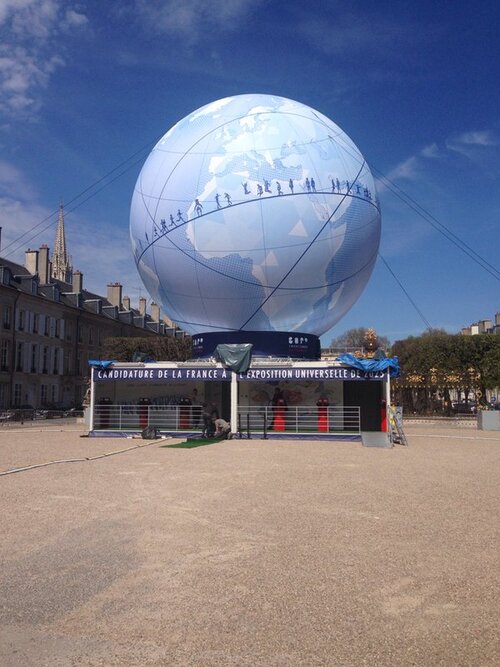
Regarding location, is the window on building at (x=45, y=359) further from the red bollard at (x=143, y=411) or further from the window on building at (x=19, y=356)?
the red bollard at (x=143, y=411)

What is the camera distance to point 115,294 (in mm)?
73562

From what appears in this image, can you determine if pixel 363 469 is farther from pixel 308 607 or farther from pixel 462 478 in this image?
pixel 308 607

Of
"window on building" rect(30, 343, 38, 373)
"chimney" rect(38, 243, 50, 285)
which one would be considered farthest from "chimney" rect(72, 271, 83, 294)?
"window on building" rect(30, 343, 38, 373)

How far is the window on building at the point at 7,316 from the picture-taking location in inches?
2013

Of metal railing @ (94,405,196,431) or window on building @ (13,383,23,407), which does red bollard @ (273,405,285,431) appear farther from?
window on building @ (13,383,23,407)

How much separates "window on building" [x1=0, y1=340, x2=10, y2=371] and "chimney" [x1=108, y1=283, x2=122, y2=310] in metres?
22.2

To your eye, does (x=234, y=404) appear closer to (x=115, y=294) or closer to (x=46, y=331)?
(x=46, y=331)

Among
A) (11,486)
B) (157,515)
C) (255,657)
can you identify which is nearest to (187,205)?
(11,486)

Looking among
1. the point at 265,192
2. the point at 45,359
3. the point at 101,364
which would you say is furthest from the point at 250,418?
the point at 45,359

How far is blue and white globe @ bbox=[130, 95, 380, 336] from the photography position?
21594 mm

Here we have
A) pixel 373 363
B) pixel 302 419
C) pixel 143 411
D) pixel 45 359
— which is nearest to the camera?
pixel 373 363

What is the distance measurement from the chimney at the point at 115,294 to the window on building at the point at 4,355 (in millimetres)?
22196

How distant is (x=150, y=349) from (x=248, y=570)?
5322 centimetres

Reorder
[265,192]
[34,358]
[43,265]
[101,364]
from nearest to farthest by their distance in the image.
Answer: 1. [265,192]
2. [101,364]
3. [34,358]
4. [43,265]
